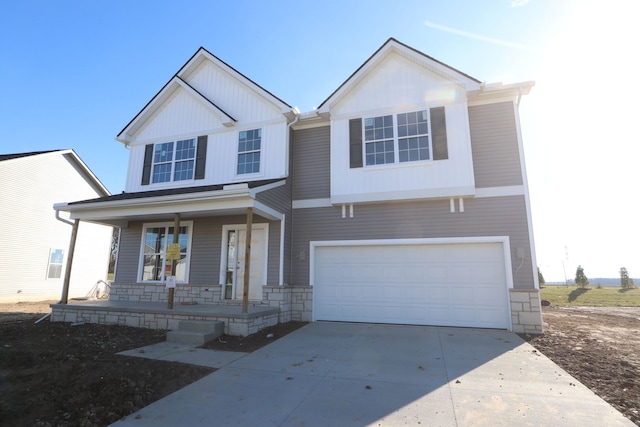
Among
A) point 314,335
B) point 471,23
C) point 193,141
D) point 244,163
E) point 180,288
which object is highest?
point 471,23

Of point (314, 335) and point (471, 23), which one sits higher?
point (471, 23)

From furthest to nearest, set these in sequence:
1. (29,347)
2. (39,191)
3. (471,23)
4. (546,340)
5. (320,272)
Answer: (39,191) → (320,272) → (471,23) → (546,340) → (29,347)

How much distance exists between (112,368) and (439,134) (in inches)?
349

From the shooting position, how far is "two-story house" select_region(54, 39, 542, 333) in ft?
28.2

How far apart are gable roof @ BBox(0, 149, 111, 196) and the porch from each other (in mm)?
10289

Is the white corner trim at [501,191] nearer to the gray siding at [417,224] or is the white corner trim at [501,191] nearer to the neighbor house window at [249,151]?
the gray siding at [417,224]

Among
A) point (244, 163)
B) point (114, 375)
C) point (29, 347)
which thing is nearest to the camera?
point (114, 375)

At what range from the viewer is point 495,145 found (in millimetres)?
8922

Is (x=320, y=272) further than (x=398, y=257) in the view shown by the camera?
Yes

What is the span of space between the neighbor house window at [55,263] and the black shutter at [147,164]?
927cm

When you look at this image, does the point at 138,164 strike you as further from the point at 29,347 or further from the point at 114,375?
the point at 114,375

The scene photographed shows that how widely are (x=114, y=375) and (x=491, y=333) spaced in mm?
7734

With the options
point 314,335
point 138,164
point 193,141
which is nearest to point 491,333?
point 314,335

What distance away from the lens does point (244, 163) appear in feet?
35.2
